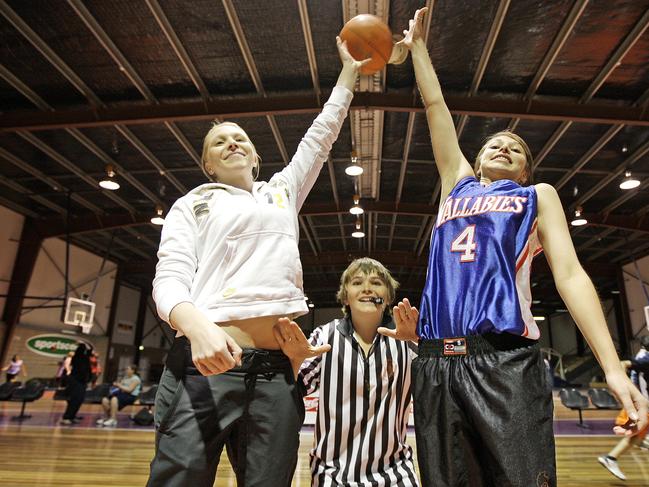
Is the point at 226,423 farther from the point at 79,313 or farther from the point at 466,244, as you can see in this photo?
the point at 79,313

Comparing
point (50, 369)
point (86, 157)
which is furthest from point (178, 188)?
point (50, 369)

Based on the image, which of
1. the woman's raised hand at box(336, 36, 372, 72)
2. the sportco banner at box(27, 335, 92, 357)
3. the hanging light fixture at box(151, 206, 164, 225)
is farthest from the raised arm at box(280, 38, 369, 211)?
the sportco banner at box(27, 335, 92, 357)

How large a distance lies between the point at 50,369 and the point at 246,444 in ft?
56.8

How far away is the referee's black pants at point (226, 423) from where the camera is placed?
1276mm

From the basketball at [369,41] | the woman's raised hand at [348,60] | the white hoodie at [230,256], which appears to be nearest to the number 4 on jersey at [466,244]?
the white hoodie at [230,256]

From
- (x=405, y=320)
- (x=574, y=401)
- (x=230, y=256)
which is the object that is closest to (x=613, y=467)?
(x=405, y=320)

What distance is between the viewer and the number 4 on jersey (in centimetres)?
157

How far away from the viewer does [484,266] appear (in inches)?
59.6

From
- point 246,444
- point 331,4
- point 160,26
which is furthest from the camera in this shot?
point 160,26

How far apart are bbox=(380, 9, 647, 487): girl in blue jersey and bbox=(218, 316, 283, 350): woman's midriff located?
503 millimetres

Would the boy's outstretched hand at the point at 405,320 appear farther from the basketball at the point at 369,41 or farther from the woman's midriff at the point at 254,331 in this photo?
the basketball at the point at 369,41

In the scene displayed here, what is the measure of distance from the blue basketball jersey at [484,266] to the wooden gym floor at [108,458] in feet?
10.7

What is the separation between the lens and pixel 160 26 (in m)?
6.00

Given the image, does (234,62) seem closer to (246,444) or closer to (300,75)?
(300,75)
